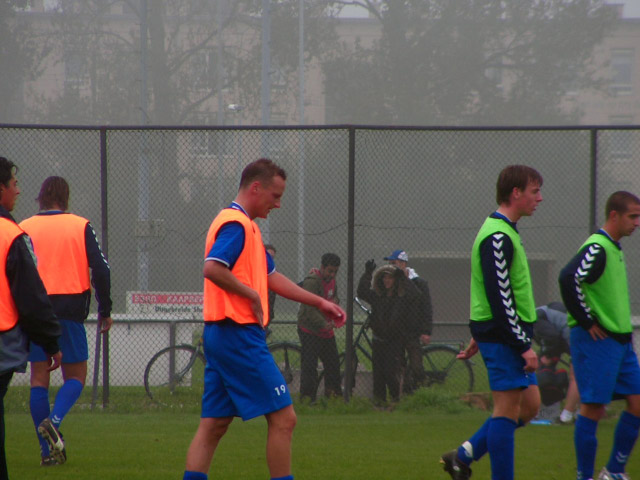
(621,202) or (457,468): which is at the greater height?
(621,202)

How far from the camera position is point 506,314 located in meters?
4.58

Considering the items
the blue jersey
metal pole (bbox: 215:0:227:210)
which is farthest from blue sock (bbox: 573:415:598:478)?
metal pole (bbox: 215:0:227:210)

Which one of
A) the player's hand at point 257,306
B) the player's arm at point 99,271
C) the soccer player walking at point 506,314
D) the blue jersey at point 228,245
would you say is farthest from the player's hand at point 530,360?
the player's arm at point 99,271

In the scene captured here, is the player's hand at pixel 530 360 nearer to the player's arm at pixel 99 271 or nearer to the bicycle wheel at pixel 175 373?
the player's arm at pixel 99 271

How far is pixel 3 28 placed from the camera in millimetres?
36406

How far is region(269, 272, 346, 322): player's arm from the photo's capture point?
439 cm

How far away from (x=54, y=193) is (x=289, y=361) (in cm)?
454

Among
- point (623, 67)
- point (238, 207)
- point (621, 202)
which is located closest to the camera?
point (238, 207)

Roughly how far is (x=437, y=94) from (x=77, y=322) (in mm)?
35534

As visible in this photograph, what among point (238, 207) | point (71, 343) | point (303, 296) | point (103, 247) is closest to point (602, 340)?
point (303, 296)

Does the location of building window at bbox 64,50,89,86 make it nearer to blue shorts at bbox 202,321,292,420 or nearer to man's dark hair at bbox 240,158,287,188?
man's dark hair at bbox 240,158,287,188

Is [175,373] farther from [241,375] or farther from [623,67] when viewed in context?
[623,67]

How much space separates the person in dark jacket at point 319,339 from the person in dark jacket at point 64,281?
361cm

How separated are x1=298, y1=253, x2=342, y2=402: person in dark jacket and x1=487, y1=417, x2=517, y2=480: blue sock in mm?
4750
